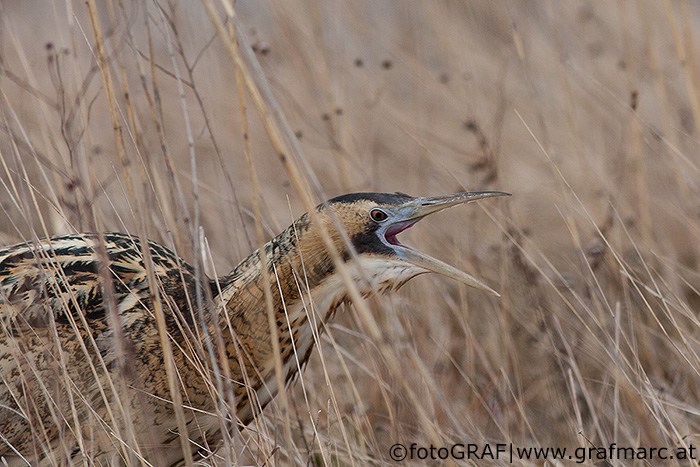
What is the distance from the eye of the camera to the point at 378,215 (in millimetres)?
1900

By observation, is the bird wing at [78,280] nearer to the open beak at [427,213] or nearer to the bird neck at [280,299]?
the bird neck at [280,299]

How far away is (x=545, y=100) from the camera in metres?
4.17

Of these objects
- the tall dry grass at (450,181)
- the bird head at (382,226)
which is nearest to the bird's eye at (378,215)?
the bird head at (382,226)

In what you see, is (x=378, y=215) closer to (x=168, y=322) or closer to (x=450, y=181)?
(x=168, y=322)

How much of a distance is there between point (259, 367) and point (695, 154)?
7.90 feet

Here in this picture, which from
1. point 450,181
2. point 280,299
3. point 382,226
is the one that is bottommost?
point 450,181

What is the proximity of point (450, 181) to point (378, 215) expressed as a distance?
1.56 metres

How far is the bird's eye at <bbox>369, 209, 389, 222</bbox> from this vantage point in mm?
1896

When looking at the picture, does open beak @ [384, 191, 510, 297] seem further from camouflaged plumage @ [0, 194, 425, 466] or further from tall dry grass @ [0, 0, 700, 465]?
tall dry grass @ [0, 0, 700, 465]

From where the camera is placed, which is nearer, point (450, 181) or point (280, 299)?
point (280, 299)

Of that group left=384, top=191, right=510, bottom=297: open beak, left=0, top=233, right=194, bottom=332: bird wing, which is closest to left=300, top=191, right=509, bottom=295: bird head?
left=384, top=191, right=510, bottom=297: open beak

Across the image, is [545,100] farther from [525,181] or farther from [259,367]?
[259,367]

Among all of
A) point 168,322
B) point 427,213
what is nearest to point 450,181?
point 427,213

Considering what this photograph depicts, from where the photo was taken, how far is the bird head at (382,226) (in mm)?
1851
